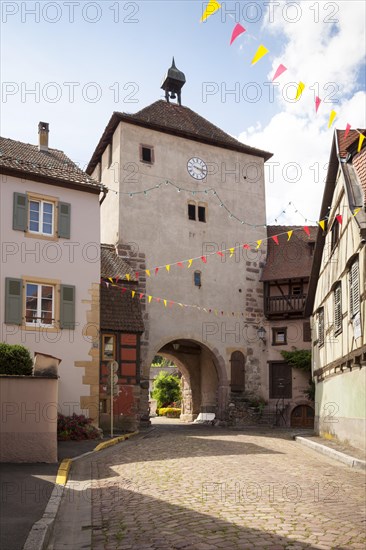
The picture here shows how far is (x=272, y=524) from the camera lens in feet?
22.6

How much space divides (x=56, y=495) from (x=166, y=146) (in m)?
23.6

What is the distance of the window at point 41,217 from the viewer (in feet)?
64.7

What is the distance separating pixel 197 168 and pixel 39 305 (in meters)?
14.1

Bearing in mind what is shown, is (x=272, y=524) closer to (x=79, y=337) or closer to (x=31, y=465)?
(x=31, y=465)

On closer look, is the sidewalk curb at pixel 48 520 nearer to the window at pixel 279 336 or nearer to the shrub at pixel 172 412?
the window at pixel 279 336

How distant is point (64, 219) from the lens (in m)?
20.2

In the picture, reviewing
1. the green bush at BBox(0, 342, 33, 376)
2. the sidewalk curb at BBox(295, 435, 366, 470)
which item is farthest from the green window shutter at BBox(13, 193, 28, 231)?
the sidewalk curb at BBox(295, 435, 366, 470)

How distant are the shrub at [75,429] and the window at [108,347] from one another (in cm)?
476

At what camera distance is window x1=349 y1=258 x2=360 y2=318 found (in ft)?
48.2

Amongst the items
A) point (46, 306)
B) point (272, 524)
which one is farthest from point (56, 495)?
point (46, 306)

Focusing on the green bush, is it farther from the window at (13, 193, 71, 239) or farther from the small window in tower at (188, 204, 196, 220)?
the small window in tower at (188, 204, 196, 220)

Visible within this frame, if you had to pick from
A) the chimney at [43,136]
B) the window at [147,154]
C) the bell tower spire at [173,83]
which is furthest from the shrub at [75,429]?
the bell tower spire at [173,83]

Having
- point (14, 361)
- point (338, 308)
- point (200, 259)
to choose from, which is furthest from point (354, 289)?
point (200, 259)

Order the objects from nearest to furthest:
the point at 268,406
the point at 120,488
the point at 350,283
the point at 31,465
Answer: the point at 120,488, the point at 31,465, the point at 350,283, the point at 268,406
